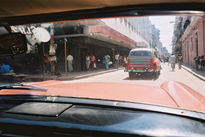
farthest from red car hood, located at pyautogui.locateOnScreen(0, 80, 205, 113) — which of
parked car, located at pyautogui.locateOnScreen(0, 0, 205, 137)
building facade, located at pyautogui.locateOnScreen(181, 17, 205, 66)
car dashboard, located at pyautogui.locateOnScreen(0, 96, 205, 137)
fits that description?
building facade, located at pyautogui.locateOnScreen(181, 17, 205, 66)

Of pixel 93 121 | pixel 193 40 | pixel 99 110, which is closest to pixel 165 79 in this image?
pixel 193 40

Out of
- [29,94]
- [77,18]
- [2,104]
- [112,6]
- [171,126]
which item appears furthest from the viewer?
[77,18]

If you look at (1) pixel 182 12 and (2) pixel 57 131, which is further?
(1) pixel 182 12

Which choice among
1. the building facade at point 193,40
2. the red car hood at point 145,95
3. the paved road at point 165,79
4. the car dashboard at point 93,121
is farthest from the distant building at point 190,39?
the car dashboard at point 93,121

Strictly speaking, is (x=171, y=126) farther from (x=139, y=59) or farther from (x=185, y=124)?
(x=139, y=59)

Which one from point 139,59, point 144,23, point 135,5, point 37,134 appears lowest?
point 37,134

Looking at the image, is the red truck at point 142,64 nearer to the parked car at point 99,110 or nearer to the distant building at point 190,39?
the distant building at point 190,39

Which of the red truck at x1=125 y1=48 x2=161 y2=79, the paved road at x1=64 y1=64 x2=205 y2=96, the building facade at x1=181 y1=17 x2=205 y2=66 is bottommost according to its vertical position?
the paved road at x1=64 y1=64 x2=205 y2=96

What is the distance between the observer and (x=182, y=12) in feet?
4.74

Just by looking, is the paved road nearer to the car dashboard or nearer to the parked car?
the parked car

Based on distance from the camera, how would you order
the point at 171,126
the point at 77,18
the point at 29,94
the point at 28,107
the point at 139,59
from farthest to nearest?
1. the point at 139,59
2. the point at 77,18
3. the point at 29,94
4. the point at 28,107
5. the point at 171,126

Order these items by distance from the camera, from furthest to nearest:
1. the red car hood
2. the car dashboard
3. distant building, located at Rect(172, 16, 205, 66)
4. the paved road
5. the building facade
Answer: the building facade → the paved road → distant building, located at Rect(172, 16, 205, 66) → the red car hood → the car dashboard

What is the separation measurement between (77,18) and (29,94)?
0.79m

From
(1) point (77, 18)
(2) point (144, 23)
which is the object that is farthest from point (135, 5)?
(1) point (77, 18)
